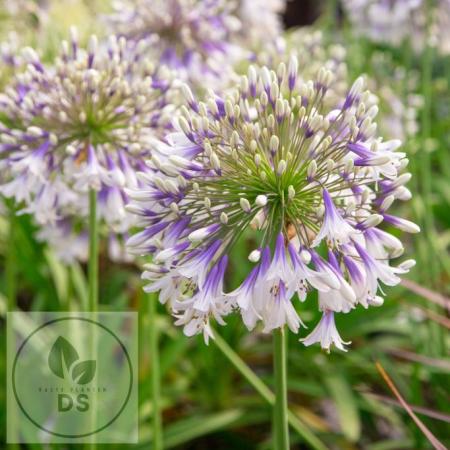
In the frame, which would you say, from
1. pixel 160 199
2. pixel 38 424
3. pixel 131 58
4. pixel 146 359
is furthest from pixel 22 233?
pixel 160 199

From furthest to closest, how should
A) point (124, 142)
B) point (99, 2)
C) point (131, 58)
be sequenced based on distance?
point (99, 2)
point (131, 58)
point (124, 142)

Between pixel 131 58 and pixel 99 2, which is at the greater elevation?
pixel 99 2

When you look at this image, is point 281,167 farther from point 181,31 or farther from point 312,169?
point 181,31

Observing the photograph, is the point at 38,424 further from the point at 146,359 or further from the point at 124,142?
the point at 124,142

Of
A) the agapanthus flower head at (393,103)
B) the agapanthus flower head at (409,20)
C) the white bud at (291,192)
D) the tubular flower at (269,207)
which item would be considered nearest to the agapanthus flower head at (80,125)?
the tubular flower at (269,207)

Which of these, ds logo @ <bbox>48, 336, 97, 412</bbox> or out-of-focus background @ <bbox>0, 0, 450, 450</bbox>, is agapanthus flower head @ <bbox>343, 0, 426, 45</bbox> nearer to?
out-of-focus background @ <bbox>0, 0, 450, 450</bbox>

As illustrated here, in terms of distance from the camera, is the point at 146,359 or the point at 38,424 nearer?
the point at 38,424

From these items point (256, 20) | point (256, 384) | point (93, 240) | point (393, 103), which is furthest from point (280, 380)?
point (256, 20)
